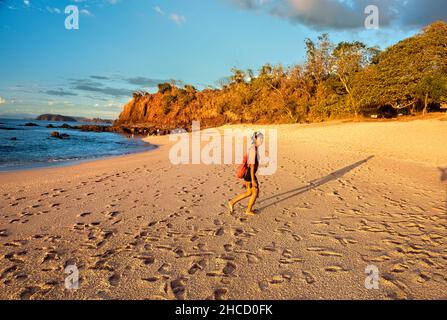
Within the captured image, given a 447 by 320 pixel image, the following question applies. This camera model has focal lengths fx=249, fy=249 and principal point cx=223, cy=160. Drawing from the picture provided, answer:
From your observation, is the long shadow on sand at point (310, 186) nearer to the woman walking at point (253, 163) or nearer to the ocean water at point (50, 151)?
the woman walking at point (253, 163)

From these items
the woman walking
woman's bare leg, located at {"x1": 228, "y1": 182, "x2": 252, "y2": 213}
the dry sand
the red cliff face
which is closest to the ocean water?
the dry sand

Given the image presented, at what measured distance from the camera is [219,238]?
4.82 m

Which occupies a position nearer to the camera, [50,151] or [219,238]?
[219,238]

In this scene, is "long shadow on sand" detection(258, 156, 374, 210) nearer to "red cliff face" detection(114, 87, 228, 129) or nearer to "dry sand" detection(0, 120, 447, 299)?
"dry sand" detection(0, 120, 447, 299)

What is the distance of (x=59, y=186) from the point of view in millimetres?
8719

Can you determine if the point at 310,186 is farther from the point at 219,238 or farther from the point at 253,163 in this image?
the point at 219,238

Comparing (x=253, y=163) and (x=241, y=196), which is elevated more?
(x=253, y=163)

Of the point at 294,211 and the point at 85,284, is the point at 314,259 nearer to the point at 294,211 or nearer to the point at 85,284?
the point at 294,211

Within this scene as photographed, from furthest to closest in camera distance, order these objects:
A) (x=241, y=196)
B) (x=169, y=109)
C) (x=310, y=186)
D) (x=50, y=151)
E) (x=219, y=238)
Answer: (x=169, y=109)
(x=50, y=151)
(x=310, y=186)
(x=241, y=196)
(x=219, y=238)

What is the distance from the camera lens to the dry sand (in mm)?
3350

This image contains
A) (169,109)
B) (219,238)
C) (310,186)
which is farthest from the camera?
(169,109)

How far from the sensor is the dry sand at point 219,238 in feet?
11.0

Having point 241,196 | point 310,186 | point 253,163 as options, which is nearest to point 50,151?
point 241,196

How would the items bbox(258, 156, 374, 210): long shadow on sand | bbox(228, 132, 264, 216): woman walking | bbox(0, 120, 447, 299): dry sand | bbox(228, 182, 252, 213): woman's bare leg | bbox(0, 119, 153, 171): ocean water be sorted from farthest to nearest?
1. bbox(0, 119, 153, 171): ocean water
2. bbox(258, 156, 374, 210): long shadow on sand
3. bbox(228, 182, 252, 213): woman's bare leg
4. bbox(228, 132, 264, 216): woman walking
5. bbox(0, 120, 447, 299): dry sand
